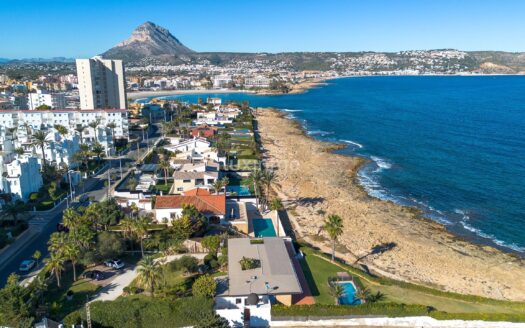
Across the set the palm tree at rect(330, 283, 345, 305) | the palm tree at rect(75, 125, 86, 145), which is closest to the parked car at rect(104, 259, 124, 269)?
the palm tree at rect(330, 283, 345, 305)

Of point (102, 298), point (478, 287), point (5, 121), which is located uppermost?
point (5, 121)

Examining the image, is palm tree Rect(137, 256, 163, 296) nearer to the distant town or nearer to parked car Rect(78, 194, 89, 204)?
the distant town

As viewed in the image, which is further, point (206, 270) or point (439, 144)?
point (439, 144)

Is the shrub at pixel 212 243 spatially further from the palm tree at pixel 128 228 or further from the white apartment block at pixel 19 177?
the white apartment block at pixel 19 177

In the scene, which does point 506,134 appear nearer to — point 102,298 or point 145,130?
point 145,130

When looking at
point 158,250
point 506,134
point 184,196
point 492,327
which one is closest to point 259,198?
point 184,196

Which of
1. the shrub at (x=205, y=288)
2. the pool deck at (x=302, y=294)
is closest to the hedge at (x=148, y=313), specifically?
the shrub at (x=205, y=288)
